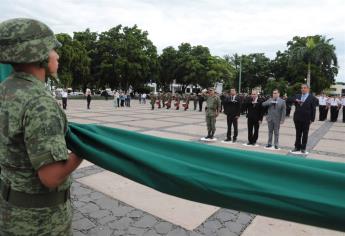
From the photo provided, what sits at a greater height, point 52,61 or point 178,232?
point 52,61

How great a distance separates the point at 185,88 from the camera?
60.7m

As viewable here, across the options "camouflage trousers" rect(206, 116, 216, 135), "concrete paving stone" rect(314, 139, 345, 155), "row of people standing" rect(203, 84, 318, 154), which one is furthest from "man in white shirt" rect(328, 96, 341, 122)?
"camouflage trousers" rect(206, 116, 216, 135)

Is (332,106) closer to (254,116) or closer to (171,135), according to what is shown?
(254,116)

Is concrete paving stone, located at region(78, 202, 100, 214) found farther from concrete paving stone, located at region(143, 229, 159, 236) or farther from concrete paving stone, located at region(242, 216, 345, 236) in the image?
concrete paving stone, located at region(242, 216, 345, 236)

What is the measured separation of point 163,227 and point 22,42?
9.63 feet

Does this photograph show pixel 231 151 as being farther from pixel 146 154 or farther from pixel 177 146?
pixel 146 154

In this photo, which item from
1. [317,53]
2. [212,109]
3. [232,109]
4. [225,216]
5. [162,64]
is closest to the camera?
[225,216]

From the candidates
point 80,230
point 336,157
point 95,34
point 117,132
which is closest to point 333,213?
point 117,132

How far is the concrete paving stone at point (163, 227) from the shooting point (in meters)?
3.83

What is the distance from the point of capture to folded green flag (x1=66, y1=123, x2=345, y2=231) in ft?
4.47

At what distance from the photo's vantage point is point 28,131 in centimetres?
152

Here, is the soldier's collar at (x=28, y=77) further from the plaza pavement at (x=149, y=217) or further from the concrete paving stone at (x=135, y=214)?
the concrete paving stone at (x=135, y=214)

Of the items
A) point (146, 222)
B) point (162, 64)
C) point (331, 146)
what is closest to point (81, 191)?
point (146, 222)

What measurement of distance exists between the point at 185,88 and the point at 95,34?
19.3 m
